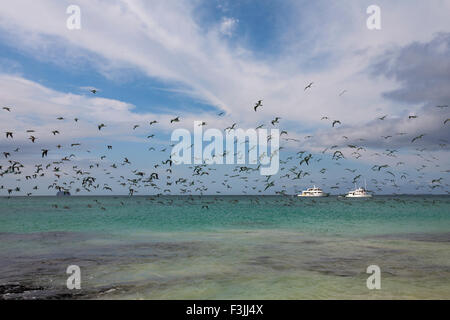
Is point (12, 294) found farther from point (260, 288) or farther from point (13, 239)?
point (13, 239)

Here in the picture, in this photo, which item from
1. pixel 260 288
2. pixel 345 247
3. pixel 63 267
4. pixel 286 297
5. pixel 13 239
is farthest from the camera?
pixel 13 239

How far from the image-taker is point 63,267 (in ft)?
70.0

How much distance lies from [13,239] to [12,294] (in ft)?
75.3

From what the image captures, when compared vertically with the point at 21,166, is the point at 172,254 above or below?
below

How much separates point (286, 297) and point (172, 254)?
1222 cm

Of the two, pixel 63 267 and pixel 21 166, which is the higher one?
pixel 21 166
